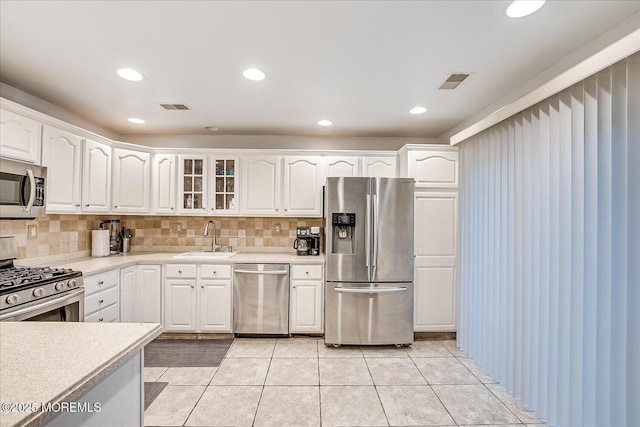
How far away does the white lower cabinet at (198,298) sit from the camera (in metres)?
3.46

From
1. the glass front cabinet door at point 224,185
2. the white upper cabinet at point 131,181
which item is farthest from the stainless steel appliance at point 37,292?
the glass front cabinet door at point 224,185

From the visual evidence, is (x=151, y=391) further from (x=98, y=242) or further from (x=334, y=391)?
(x=98, y=242)

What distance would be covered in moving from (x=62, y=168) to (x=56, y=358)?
262 cm

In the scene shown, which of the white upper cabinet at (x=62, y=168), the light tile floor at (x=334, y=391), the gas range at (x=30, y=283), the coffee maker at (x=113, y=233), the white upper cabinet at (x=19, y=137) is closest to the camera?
the gas range at (x=30, y=283)

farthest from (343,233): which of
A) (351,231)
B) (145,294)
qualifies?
(145,294)

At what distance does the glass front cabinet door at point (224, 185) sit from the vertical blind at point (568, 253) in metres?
2.73

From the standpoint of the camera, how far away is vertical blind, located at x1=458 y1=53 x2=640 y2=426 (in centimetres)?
156

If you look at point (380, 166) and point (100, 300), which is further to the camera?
point (380, 166)

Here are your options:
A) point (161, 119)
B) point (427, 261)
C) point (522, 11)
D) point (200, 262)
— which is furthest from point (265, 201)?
point (522, 11)

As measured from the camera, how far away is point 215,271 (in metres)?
3.48

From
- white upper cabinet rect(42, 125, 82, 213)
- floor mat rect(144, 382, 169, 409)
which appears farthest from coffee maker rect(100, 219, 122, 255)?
floor mat rect(144, 382, 169, 409)

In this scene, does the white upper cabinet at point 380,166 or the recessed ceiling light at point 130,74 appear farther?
the white upper cabinet at point 380,166

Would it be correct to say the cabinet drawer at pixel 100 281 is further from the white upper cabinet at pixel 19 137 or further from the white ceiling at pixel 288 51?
the white ceiling at pixel 288 51

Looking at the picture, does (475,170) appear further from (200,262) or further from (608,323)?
(200,262)
